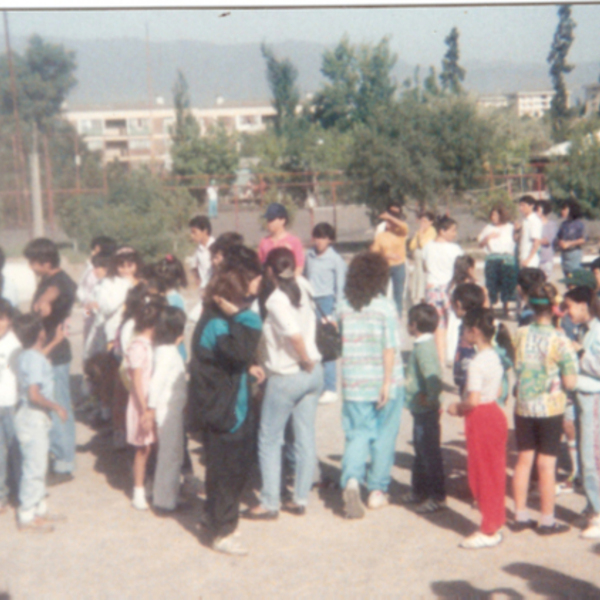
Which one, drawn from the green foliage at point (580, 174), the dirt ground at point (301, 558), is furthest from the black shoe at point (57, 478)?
the green foliage at point (580, 174)

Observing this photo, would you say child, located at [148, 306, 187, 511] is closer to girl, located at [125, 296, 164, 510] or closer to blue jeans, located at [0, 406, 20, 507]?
girl, located at [125, 296, 164, 510]

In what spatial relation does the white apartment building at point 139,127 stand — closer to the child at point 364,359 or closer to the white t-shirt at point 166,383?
the white t-shirt at point 166,383

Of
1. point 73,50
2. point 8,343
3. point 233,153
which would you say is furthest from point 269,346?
point 233,153

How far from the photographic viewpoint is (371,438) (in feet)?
14.8

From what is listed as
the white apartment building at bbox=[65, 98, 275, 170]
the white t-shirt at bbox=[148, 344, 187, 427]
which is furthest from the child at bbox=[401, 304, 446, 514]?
the white apartment building at bbox=[65, 98, 275, 170]

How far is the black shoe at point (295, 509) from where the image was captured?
451 centimetres

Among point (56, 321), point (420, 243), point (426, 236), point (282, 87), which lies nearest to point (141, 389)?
point (56, 321)

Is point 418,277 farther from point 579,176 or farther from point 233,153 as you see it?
point 233,153

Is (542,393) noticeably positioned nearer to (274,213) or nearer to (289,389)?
(289,389)

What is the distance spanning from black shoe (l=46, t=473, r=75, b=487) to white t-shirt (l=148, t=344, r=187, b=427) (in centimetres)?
99

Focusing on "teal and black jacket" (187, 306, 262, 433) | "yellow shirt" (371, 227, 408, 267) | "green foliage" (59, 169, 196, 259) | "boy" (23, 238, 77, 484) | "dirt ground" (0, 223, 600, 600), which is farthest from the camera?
"green foliage" (59, 169, 196, 259)

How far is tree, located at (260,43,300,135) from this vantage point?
6949 mm

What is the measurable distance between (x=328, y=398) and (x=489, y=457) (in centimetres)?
278

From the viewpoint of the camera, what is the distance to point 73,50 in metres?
5.77
